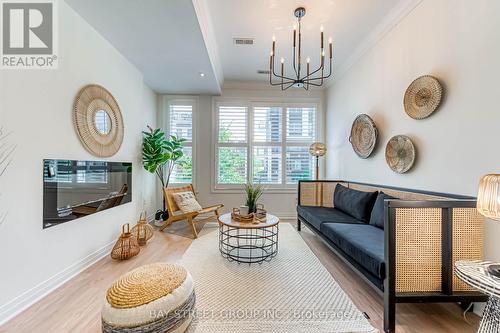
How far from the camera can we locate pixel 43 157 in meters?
1.99

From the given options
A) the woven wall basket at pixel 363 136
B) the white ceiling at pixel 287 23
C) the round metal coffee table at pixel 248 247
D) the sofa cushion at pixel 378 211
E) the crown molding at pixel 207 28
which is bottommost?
Answer: the round metal coffee table at pixel 248 247

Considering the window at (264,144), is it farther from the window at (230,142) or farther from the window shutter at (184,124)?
the window shutter at (184,124)

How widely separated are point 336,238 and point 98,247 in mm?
2789

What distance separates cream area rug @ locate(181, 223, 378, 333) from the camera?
1630 mm

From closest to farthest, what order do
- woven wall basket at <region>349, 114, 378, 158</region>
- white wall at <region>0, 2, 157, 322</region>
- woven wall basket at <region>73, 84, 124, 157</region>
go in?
white wall at <region>0, 2, 157, 322</region> < woven wall basket at <region>73, 84, 124, 157</region> < woven wall basket at <region>349, 114, 378, 158</region>

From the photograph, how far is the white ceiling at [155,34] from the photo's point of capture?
2217mm

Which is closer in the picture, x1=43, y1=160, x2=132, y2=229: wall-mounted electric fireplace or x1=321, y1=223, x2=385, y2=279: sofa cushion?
x1=321, y1=223, x2=385, y2=279: sofa cushion

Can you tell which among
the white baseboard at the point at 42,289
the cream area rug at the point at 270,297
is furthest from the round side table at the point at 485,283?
the white baseboard at the point at 42,289

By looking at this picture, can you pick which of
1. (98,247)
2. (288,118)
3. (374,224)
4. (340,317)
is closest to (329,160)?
(288,118)

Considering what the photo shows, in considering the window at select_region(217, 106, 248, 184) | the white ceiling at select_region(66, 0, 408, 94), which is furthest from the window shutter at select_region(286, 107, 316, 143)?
the white ceiling at select_region(66, 0, 408, 94)

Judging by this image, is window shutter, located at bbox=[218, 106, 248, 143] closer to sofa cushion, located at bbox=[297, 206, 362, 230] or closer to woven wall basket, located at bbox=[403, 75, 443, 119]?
sofa cushion, located at bbox=[297, 206, 362, 230]

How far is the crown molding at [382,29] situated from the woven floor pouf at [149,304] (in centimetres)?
351

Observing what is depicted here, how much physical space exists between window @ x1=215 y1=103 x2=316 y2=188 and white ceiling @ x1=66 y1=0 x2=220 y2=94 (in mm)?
1241

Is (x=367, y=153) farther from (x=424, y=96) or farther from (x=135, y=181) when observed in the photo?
(x=135, y=181)
